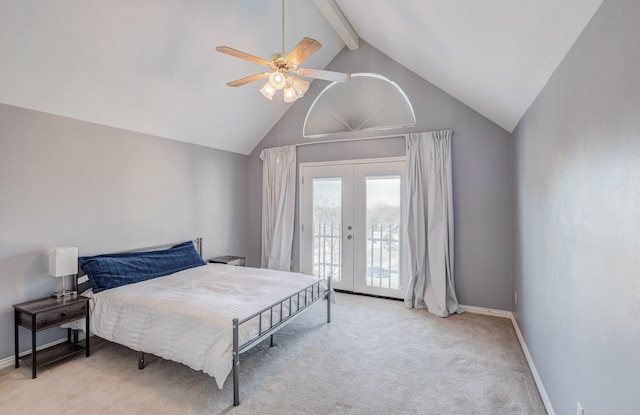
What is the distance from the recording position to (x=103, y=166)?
366 centimetres

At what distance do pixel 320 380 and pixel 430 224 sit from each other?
257 cm

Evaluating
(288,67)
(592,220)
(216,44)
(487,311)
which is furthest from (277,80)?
(487,311)

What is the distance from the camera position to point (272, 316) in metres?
2.87

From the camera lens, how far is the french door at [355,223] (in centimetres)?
475

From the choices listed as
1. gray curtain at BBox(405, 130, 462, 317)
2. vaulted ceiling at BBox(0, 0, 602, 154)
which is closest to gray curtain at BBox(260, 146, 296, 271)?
vaulted ceiling at BBox(0, 0, 602, 154)

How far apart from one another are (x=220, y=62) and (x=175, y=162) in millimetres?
1605

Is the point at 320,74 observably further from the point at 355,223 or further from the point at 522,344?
the point at 522,344

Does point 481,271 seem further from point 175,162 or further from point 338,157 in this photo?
point 175,162

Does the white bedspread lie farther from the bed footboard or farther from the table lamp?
the table lamp

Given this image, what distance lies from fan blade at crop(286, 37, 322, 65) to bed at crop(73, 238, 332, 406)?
2.16 m

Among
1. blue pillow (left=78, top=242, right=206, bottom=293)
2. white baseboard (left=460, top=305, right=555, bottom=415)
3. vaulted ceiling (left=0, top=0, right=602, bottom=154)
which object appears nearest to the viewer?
vaulted ceiling (left=0, top=0, right=602, bottom=154)

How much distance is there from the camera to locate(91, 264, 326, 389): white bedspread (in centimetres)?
240

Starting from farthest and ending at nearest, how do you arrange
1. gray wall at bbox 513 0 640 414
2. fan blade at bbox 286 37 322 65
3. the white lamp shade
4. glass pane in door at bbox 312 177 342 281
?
glass pane in door at bbox 312 177 342 281 < the white lamp shade < fan blade at bbox 286 37 322 65 < gray wall at bbox 513 0 640 414

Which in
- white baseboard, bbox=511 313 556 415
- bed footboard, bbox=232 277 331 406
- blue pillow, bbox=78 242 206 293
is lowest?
white baseboard, bbox=511 313 556 415
